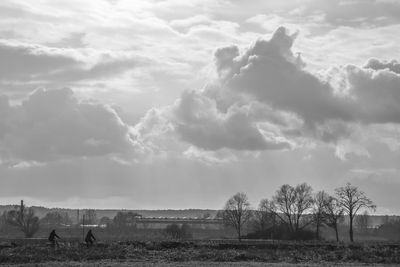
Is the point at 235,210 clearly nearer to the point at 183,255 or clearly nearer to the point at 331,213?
the point at 331,213

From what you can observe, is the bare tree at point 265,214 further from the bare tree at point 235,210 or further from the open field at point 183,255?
the open field at point 183,255

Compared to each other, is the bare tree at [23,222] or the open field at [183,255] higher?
the bare tree at [23,222]

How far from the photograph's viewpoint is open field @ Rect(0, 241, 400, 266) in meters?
47.7

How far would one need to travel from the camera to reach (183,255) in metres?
53.4

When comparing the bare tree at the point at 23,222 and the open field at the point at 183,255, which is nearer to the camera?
the open field at the point at 183,255

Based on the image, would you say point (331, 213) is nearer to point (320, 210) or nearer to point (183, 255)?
point (320, 210)

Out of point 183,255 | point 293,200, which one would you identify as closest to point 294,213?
point 293,200

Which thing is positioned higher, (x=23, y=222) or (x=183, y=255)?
(x=23, y=222)

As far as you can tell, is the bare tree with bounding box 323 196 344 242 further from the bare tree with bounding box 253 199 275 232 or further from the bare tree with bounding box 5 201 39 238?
the bare tree with bounding box 5 201 39 238

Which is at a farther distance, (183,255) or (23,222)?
(23,222)

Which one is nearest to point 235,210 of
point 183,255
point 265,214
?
point 265,214

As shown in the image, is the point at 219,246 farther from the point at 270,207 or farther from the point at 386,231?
the point at 386,231

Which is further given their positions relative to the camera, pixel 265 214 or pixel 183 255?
pixel 265 214

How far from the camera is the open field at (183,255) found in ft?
156
